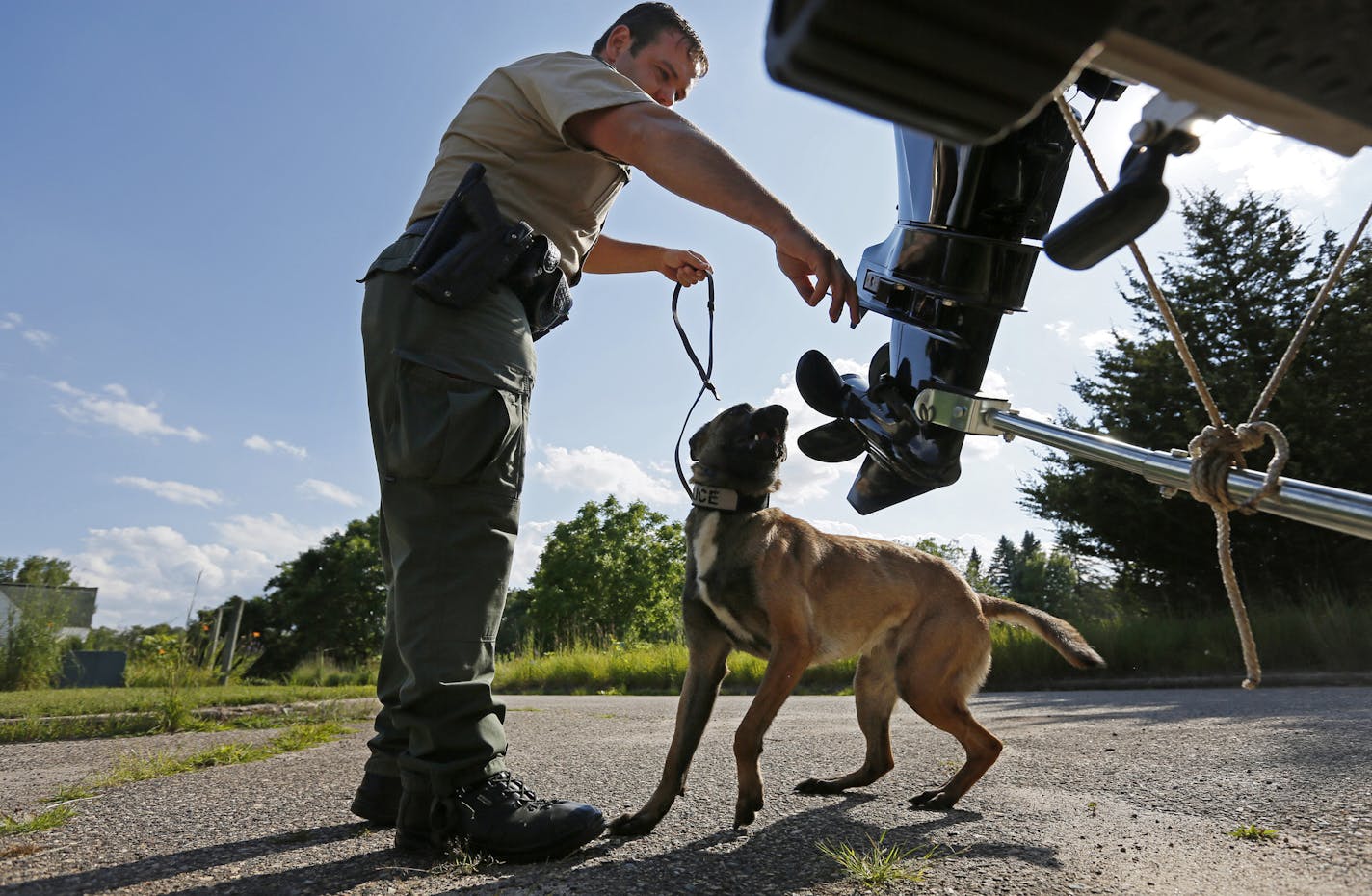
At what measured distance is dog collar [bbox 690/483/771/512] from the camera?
3137 millimetres

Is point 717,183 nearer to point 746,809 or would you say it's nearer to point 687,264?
point 687,264

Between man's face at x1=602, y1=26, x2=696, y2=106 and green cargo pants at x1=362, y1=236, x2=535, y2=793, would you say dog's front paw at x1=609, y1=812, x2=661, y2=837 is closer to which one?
green cargo pants at x1=362, y1=236, x2=535, y2=793

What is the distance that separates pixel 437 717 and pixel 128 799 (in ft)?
4.84

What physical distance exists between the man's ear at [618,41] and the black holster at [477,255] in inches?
37.9

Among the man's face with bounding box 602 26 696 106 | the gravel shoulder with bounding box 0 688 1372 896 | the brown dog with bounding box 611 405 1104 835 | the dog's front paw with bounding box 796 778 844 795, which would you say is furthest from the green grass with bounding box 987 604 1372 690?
the man's face with bounding box 602 26 696 106

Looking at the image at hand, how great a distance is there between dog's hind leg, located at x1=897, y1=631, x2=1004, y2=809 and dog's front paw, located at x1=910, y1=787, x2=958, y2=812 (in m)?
0.11

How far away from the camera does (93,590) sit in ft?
171

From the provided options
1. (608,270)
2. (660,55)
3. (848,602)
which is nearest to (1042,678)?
(848,602)

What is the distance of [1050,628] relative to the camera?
3.46 m

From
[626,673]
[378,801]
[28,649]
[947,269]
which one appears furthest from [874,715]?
[28,649]

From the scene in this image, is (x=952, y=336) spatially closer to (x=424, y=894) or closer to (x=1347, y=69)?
(x=1347, y=69)

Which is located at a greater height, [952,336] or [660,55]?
[660,55]

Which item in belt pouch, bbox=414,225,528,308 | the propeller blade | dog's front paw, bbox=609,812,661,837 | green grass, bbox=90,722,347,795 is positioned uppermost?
belt pouch, bbox=414,225,528,308

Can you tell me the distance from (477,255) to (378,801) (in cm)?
166
